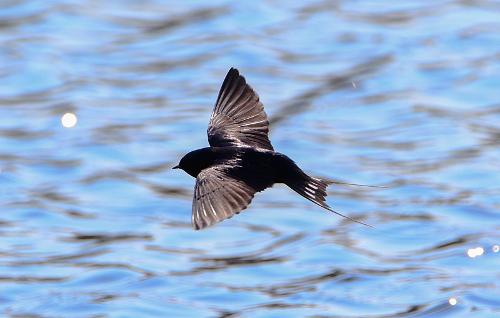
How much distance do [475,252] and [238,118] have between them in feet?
10.6

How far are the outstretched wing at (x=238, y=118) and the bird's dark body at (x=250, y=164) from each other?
1.41ft

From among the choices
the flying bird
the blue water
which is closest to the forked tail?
the flying bird

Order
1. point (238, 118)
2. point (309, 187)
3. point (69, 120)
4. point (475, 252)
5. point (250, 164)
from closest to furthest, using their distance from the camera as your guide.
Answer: point (309, 187), point (250, 164), point (238, 118), point (475, 252), point (69, 120)

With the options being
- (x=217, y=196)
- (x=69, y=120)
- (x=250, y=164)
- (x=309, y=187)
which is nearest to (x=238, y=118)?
(x=250, y=164)

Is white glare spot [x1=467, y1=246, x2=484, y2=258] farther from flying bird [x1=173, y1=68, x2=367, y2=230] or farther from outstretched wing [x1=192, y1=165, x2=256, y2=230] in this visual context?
outstretched wing [x1=192, y1=165, x2=256, y2=230]

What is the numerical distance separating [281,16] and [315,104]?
236cm

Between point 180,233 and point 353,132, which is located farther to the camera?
point 353,132

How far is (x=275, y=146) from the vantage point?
1212cm

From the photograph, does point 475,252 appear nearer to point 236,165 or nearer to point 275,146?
point 275,146

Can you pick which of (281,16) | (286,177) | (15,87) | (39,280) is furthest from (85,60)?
(286,177)

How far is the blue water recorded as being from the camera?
32.0ft

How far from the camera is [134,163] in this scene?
11.9 m

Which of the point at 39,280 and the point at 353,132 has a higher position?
the point at 353,132

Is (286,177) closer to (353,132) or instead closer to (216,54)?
(353,132)
